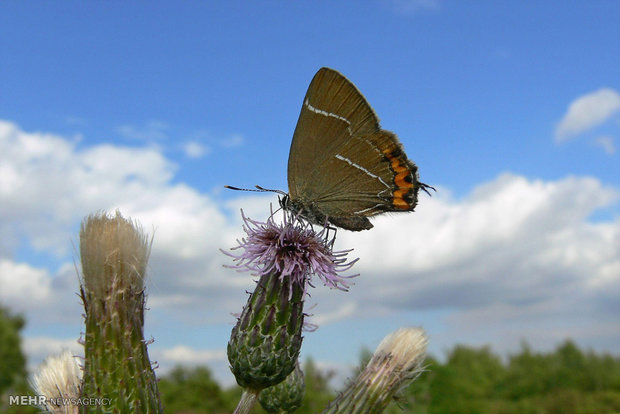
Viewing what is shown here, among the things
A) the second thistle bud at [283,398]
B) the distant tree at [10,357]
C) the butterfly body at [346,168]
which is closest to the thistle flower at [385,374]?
the second thistle bud at [283,398]

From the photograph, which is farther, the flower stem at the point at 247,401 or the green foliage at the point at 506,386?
the green foliage at the point at 506,386

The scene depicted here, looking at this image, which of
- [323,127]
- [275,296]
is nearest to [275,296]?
[275,296]

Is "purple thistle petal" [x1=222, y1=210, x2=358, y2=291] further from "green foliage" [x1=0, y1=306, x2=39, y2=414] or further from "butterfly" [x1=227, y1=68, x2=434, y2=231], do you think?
"green foliage" [x1=0, y1=306, x2=39, y2=414]

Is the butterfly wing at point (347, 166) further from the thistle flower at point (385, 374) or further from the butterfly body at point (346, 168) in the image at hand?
the thistle flower at point (385, 374)

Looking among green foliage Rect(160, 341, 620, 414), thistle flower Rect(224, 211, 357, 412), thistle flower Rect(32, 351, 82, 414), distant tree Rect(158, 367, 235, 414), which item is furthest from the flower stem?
distant tree Rect(158, 367, 235, 414)

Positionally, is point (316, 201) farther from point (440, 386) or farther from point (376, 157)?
point (440, 386)
